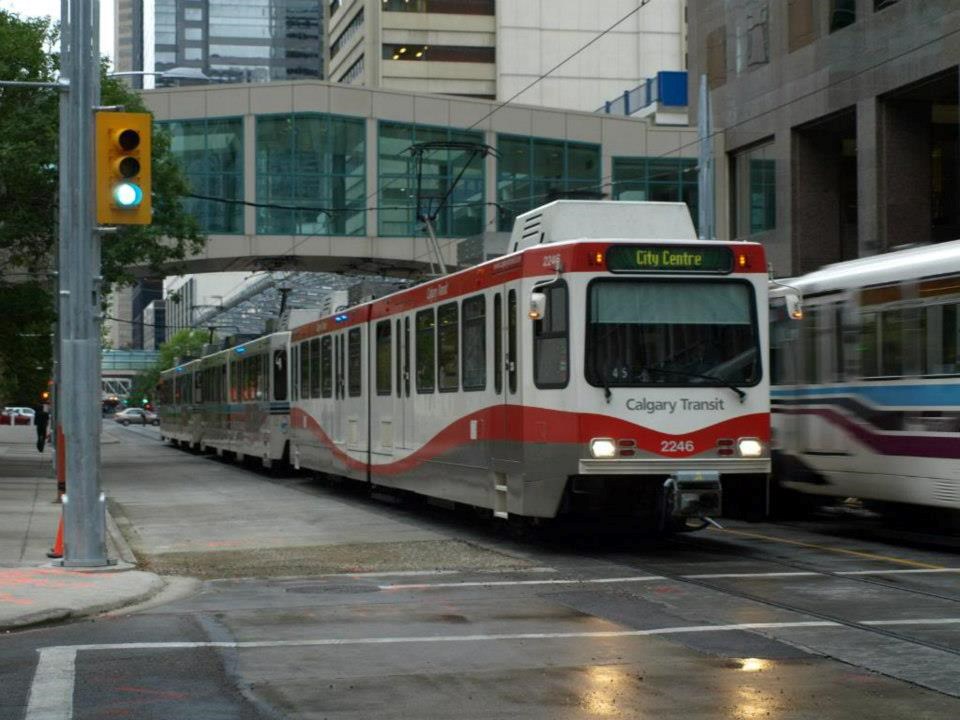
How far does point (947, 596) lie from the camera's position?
12.3 meters

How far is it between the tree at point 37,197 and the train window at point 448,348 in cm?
1491

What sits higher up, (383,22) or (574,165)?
(383,22)

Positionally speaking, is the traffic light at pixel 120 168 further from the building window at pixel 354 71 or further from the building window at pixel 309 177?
the building window at pixel 354 71

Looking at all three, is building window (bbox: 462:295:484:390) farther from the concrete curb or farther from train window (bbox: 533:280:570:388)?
the concrete curb

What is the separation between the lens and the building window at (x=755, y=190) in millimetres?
40562

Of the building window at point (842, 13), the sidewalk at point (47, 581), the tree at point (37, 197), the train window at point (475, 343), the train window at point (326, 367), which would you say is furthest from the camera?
the building window at point (842, 13)

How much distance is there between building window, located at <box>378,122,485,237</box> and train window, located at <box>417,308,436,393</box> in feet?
99.9

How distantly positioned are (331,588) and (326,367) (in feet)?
44.0

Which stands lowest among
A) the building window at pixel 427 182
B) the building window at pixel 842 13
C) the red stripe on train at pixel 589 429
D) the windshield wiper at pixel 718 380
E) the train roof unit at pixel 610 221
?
the red stripe on train at pixel 589 429

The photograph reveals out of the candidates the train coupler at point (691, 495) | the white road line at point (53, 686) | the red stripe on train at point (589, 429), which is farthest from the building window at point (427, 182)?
the white road line at point (53, 686)

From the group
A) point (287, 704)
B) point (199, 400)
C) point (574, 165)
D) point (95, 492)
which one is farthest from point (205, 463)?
point (287, 704)

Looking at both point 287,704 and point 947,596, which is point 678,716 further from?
point 947,596

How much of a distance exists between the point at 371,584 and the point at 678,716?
20.6ft

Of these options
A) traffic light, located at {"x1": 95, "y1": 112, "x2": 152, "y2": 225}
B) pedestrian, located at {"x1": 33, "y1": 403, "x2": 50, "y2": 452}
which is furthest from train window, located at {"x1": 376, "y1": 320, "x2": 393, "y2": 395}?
pedestrian, located at {"x1": 33, "y1": 403, "x2": 50, "y2": 452}
